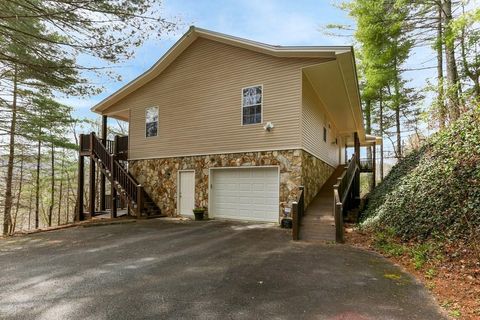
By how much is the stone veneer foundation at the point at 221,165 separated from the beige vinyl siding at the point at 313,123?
1.26 ft

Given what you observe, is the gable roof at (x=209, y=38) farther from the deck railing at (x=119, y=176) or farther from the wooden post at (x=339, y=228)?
the wooden post at (x=339, y=228)

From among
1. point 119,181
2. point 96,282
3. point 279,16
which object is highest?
point 279,16

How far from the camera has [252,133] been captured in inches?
376

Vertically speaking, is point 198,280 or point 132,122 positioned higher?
point 132,122

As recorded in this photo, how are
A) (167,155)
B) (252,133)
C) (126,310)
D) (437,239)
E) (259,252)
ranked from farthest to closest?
1. (167,155)
2. (252,133)
3. (259,252)
4. (437,239)
5. (126,310)

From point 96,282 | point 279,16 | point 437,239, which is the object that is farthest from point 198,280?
point 279,16

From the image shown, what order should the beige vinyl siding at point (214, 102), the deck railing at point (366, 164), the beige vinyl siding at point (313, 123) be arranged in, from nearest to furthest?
the beige vinyl siding at point (214, 102) < the beige vinyl siding at point (313, 123) < the deck railing at point (366, 164)

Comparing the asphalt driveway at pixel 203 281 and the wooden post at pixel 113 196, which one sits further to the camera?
the wooden post at pixel 113 196

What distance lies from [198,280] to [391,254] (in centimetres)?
390

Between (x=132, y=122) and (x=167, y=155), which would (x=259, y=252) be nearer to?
(x=167, y=155)

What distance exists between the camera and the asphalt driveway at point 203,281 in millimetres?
3219

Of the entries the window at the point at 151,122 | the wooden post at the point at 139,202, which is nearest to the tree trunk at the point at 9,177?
the window at the point at 151,122

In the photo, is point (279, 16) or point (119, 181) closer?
point (279, 16)

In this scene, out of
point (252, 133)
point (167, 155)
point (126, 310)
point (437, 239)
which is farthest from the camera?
point (167, 155)
